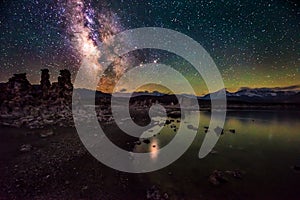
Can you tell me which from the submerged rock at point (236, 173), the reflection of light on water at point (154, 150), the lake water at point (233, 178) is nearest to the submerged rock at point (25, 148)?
the lake water at point (233, 178)

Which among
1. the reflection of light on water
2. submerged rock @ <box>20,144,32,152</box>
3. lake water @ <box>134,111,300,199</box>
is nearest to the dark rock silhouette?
submerged rock @ <box>20,144,32,152</box>

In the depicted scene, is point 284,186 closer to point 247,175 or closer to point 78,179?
point 247,175

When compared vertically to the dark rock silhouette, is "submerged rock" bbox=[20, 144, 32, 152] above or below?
below

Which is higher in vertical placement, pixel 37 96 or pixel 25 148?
pixel 37 96

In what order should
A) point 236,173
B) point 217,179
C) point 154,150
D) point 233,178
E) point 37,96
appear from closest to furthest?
1. point 217,179
2. point 233,178
3. point 236,173
4. point 154,150
5. point 37,96

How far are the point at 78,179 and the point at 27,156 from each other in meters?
6.18

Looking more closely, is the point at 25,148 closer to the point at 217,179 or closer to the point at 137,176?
the point at 137,176

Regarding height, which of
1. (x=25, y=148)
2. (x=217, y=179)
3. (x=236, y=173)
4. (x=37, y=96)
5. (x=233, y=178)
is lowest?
(x=233, y=178)

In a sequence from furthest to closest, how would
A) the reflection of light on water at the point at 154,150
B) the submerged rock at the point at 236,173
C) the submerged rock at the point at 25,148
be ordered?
1. the reflection of light on water at the point at 154,150
2. the submerged rock at the point at 25,148
3. the submerged rock at the point at 236,173

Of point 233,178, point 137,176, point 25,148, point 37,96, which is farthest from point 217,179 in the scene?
point 37,96

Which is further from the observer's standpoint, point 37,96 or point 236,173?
point 37,96

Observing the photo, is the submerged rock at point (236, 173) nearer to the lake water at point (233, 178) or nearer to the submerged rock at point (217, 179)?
the lake water at point (233, 178)

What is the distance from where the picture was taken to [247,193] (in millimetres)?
9656

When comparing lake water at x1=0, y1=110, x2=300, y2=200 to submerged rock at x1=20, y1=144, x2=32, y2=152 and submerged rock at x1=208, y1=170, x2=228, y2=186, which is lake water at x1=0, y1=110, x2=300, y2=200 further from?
submerged rock at x1=20, y1=144, x2=32, y2=152
